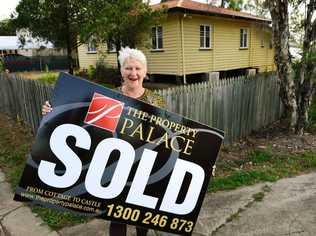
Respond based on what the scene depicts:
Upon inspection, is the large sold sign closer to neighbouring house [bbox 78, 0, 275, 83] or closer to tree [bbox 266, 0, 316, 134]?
tree [bbox 266, 0, 316, 134]

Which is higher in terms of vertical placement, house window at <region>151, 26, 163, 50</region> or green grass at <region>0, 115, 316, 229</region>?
house window at <region>151, 26, 163, 50</region>

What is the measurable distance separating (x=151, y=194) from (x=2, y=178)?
3.29m

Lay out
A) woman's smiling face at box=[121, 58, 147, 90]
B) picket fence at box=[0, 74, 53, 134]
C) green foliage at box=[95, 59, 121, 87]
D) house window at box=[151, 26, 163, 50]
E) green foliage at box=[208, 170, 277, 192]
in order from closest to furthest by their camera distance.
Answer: woman's smiling face at box=[121, 58, 147, 90], green foliage at box=[208, 170, 277, 192], picket fence at box=[0, 74, 53, 134], house window at box=[151, 26, 163, 50], green foliage at box=[95, 59, 121, 87]

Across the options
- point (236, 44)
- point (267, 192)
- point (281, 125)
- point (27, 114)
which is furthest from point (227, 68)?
point (267, 192)

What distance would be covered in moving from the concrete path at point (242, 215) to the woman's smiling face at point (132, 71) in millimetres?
1582

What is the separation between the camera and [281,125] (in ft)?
21.5

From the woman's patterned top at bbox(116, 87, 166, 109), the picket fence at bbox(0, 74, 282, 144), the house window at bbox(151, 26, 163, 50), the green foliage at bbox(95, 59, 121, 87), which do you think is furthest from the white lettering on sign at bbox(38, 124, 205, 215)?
the green foliage at bbox(95, 59, 121, 87)

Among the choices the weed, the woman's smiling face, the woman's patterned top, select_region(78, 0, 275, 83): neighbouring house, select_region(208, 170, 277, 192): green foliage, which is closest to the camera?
the woman's smiling face

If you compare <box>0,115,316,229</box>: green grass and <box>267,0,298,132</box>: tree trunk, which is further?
<box>267,0,298,132</box>: tree trunk

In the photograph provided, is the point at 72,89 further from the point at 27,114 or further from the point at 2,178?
the point at 27,114

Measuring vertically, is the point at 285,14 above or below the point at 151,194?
above

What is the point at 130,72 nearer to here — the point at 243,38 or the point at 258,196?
the point at 258,196

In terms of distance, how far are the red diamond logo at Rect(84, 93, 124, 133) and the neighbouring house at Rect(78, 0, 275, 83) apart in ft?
36.1

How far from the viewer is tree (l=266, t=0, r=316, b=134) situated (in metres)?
Result: 5.65
